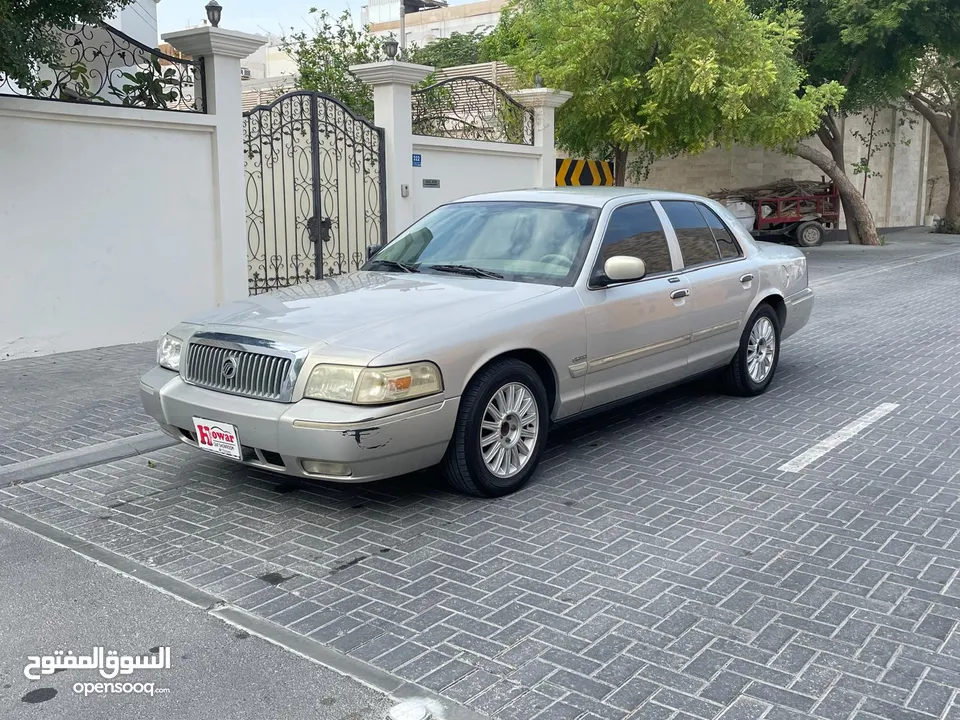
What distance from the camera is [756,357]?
779cm

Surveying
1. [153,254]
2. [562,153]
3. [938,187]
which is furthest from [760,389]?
[938,187]

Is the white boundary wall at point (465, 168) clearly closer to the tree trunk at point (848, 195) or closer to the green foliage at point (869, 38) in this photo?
the green foliage at point (869, 38)

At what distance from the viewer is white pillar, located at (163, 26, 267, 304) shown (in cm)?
1077

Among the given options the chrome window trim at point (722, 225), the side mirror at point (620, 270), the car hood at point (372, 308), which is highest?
the chrome window trim at point (722, 225)

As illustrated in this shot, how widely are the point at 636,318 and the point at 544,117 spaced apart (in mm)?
10101

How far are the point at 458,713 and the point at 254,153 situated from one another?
9.48 metres

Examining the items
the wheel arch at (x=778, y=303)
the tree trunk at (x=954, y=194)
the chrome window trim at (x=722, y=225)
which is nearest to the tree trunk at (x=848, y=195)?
the tree trunk at (x=954, y=194)

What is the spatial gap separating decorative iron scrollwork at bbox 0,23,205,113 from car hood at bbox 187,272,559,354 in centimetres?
498

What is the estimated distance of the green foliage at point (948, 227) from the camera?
30.9m

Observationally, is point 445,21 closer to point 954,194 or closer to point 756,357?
point 954,194

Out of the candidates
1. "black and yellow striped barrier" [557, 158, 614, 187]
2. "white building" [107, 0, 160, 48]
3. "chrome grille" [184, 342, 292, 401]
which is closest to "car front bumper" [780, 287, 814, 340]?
"chrome grille" [184, 342, 292, 401]

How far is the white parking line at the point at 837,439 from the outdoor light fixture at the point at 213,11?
301 inches

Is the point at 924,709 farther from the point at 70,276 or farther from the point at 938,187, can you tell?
the point at 938,187

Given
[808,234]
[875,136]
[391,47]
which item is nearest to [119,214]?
[391,47]
